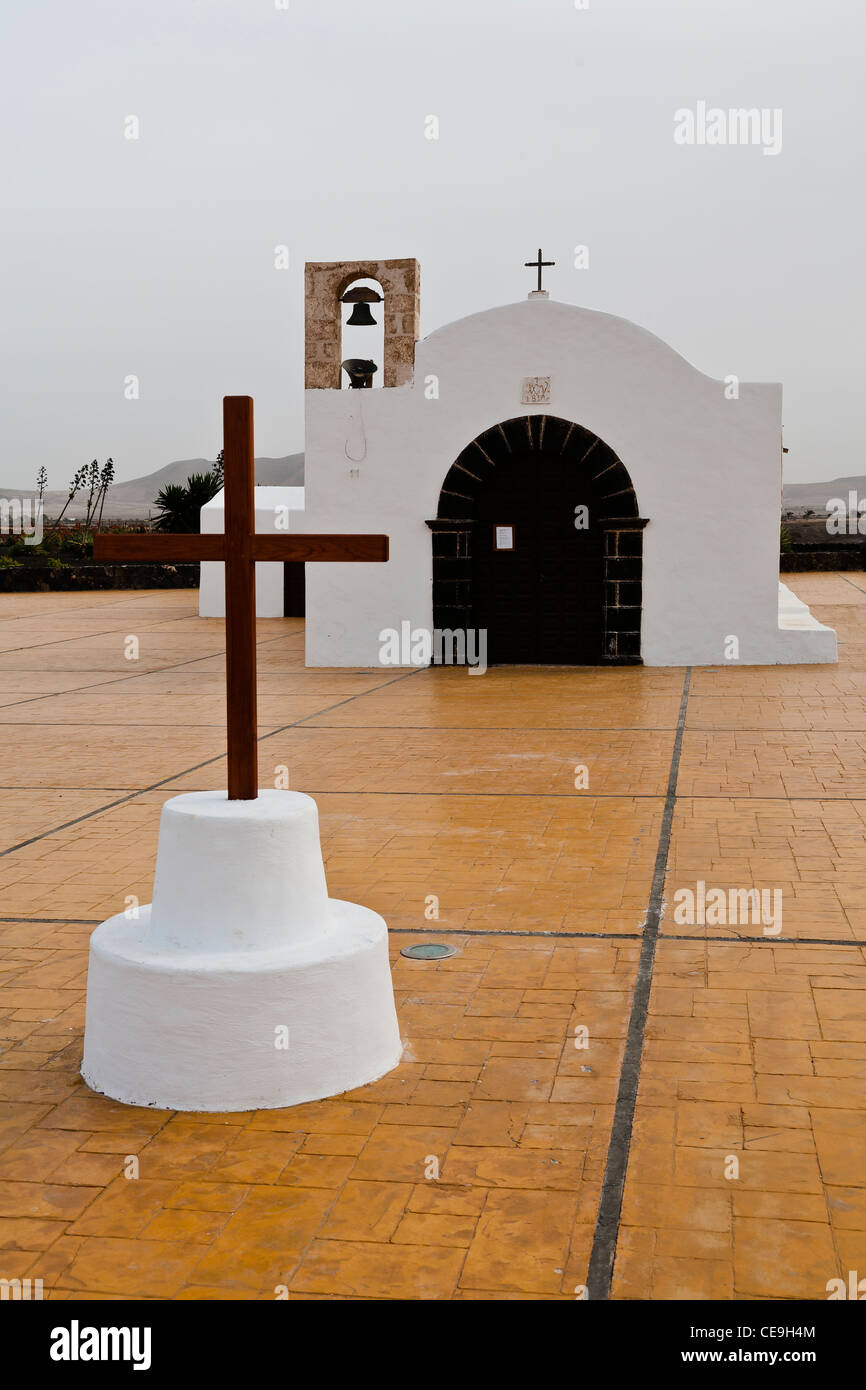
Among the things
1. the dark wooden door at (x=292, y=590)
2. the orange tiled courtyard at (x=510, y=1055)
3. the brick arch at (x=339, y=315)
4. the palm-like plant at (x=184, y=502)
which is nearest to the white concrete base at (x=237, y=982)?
the orange tiled courtyard at (x=510, y=1055)

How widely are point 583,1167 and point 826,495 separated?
127 m

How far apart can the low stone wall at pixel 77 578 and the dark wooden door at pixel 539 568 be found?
645 inches

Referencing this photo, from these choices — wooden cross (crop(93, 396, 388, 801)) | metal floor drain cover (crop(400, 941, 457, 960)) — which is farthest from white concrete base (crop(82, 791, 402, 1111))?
metal floor drain cover (crop(400, 941, 457, 960))

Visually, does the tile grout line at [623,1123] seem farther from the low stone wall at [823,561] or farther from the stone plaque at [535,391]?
the low stone wall at [823,561]

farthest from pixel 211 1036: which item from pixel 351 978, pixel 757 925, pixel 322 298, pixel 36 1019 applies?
pixel 322 298

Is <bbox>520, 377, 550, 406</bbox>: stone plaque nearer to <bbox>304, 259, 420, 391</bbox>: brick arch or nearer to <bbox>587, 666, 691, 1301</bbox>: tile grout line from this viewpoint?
<bbox>304, 259, 420, 391</bbox>: brick arch

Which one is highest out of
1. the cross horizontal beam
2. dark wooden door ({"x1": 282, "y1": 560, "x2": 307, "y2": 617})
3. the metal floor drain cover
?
the cross horizontal beam

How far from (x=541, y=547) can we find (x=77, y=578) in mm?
17749

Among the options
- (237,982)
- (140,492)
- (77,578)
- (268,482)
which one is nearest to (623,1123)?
(237,982)

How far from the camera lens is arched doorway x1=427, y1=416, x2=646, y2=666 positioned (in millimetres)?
14562

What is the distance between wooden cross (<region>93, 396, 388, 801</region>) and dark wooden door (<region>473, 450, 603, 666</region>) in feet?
34.5

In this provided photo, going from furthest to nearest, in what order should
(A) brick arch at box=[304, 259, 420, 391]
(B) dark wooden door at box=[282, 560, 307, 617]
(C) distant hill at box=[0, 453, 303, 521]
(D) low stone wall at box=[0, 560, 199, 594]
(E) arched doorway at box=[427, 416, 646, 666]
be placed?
1. (C) distant hill at box=[0, 453, 303, 521]
2. (D) low stone wall at box=[0, 560, 199, 594]
3. (B) dark wooden door at box=[282, 560, 307, 617]
4. (A) brick arch at box=[304, 259, 420, 391]
5. (E) arched doorway at box=[427, 416, 646, 666]

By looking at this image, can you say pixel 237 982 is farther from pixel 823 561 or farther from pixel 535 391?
pixel 823 561

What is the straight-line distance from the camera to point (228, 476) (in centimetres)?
443
